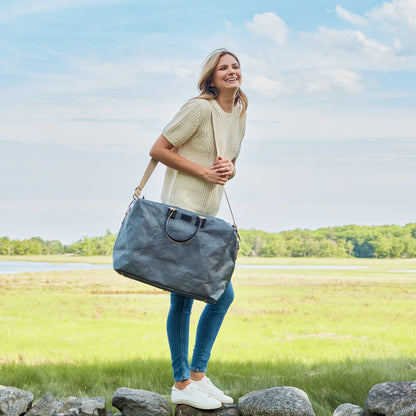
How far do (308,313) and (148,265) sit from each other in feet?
27.4

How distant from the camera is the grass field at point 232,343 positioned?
4.73 metres

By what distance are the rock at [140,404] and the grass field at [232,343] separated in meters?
0.51

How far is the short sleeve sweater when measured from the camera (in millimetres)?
3180

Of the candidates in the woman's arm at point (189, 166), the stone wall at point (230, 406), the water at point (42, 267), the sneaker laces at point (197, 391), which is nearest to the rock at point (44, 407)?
the stone wall at point (230, 406)

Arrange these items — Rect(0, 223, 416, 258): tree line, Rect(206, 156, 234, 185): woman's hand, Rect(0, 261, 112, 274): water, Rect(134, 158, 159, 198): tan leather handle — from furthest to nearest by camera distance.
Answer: Rect(0, 223, 416, 258): tree line → Rect(0, 261, 112, 274): water → Rect(134, 158, 159, 198): tan leather handle → Rect(206, 156, 234, 185): woman's hand

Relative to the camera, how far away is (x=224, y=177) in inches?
126

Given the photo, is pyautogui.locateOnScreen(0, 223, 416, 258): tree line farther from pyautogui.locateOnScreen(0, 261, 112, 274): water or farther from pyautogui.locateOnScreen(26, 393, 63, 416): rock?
pyautogui.locateOnScreen(26, 393, 63, 416): rock

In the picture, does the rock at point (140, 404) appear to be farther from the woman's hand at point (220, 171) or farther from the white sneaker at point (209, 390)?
the woman's hand at point (220, 171)

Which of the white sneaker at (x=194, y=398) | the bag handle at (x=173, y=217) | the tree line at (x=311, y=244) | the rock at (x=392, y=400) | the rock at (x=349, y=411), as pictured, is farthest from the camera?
the tree line at (x=311, y=244)

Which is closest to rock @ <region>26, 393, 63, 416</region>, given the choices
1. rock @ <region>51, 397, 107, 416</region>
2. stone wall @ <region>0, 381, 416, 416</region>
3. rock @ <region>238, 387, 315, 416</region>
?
stone wall @ <region>0, 381, 416, 416</region>

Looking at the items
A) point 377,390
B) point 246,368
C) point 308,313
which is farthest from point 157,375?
point 308,313

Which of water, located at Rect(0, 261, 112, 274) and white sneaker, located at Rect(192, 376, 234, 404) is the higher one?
white sneaker, located at Rect(192, 376, 234, 404)

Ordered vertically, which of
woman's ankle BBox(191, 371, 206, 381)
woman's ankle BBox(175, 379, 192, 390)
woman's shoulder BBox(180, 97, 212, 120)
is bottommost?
woman's ankle BBox(175, 379, 192, 390)

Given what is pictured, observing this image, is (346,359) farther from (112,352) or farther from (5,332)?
(5,332)
